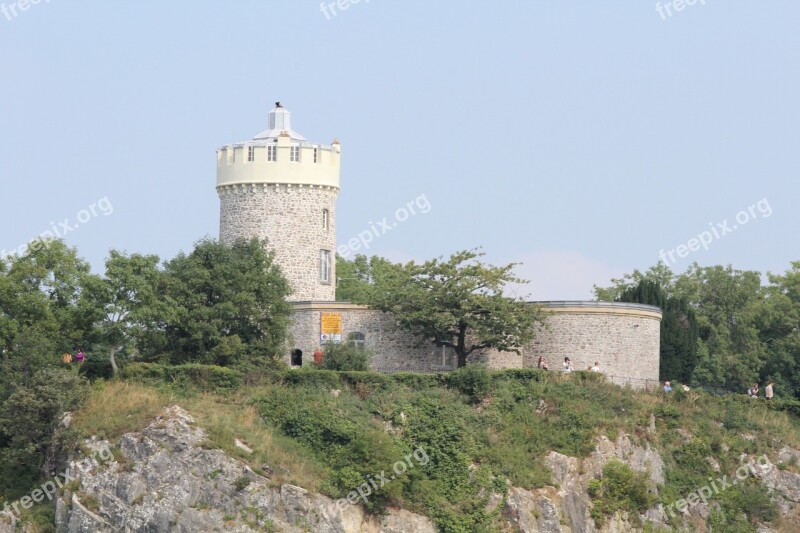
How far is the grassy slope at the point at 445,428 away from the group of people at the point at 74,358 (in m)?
2.33

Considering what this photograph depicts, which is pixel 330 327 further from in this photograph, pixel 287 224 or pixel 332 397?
pixel 332 397

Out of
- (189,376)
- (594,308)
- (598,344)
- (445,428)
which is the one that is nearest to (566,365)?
(598,344)

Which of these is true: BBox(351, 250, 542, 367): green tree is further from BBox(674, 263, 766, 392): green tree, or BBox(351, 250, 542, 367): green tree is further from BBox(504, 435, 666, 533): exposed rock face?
BBox(674, 263, 766, 392): green tree

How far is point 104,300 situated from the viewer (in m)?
62.8

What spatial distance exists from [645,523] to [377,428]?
1014cm

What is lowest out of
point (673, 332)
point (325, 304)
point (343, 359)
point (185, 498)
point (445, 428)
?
point (185, 498)

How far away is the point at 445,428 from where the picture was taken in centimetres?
6066

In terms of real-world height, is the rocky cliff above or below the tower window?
below

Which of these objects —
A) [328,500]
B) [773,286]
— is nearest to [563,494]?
[328,500]
